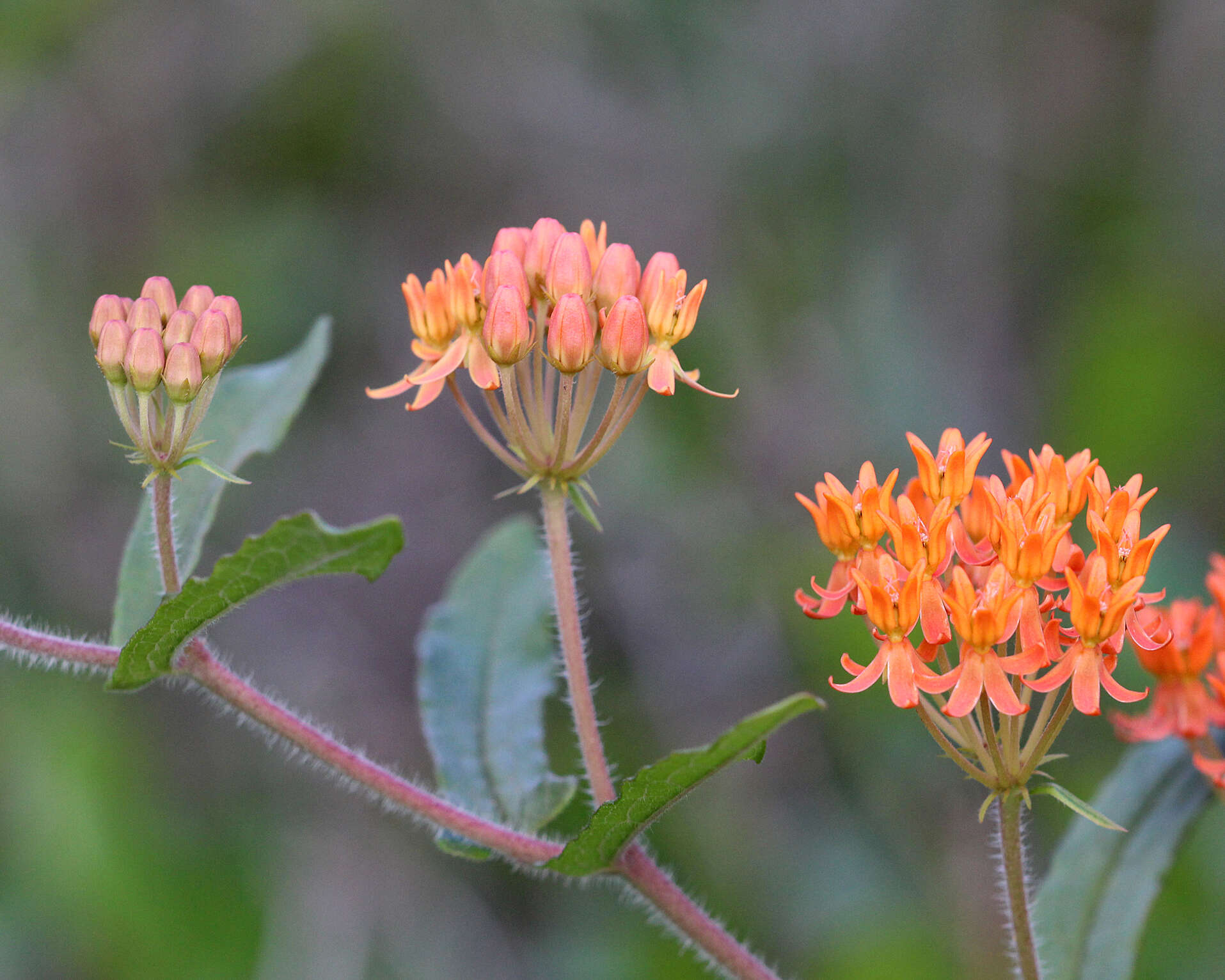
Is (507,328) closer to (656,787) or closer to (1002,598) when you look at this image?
(656,787)

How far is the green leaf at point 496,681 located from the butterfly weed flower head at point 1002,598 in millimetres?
1007

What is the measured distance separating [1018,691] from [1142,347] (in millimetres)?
4518

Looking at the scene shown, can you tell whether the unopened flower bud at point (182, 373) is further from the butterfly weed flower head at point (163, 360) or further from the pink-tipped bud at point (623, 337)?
the pink-tipped bud at point (623, 337)

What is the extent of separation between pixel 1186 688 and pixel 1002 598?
977 mm

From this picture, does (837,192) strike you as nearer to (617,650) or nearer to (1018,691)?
(617,650)

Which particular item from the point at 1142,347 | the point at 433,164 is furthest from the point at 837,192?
the point at 433,164

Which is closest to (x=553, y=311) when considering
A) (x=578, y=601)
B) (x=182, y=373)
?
(x=578, y=601)

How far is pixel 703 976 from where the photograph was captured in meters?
5.19

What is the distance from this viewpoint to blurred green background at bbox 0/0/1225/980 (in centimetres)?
570

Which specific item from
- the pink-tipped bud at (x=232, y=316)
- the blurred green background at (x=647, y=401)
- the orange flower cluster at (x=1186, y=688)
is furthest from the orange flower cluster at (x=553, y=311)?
the blurred green background at (x=647, y=401)

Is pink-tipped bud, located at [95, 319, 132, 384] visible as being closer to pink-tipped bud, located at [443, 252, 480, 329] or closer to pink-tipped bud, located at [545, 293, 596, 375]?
pink-tipped bud, located at [443, 252, 480, 329]

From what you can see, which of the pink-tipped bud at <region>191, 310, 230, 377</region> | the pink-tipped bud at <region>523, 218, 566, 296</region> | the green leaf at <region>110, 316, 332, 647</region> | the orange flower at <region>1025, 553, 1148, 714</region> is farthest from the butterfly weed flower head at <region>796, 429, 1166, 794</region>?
the green leaf at <region>110, 316, 332, 647</region>

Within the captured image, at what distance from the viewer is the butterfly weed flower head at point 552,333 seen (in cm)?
257

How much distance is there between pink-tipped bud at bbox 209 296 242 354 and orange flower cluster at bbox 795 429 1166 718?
53.0 inches
